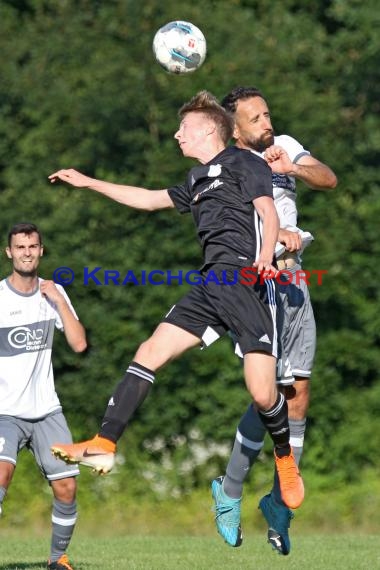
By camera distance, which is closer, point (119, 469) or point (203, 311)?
point (203, 311)

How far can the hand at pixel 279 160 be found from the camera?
7184mm

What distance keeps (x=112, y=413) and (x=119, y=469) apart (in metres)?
6.62

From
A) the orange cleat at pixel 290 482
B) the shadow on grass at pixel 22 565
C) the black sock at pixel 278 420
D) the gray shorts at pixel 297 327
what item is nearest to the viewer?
the black sock at pixel 278 420

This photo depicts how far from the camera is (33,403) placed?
329 inches

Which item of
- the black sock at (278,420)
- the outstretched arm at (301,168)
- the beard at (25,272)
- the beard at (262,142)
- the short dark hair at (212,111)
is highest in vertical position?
the short dark hair at (212,111)

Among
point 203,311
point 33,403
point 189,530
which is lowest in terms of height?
point 189,530

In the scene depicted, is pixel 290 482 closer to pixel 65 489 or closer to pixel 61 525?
pixel 65 489

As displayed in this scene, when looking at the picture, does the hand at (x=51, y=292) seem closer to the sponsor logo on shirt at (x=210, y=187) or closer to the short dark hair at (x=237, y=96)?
the sponsor logo on shirt at (x=210, y=187)

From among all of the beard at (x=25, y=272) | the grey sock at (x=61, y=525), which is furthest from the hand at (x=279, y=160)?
the grey sock at (x=61, y=525)

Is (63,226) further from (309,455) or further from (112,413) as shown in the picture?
(112,413)

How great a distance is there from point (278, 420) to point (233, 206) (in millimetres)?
1264

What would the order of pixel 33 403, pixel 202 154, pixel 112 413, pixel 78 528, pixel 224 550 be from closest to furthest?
pixel 112 413
pixel 202 154
pixel 33 403
pixel 224 550
pixel 78 528

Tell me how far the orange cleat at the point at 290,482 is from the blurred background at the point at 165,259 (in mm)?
5714

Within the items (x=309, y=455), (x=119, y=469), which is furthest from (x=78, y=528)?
(x=309, y=455)
